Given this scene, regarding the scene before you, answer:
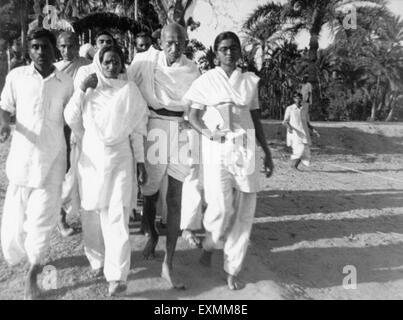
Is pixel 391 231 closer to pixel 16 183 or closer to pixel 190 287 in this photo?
pixel 190 287

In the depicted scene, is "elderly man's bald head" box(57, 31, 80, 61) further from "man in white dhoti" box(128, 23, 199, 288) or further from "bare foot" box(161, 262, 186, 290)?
"bare foot" box(161, 262, 186, 290)

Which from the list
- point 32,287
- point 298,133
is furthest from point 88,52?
point 298,133

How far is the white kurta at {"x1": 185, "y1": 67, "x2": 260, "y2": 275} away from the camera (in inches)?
132

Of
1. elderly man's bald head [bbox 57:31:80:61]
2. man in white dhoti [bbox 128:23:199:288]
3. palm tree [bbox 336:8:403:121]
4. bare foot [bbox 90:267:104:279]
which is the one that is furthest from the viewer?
palm tree [bbox 336:8:403:121]

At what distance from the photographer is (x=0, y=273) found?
3.50m

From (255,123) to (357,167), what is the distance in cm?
843

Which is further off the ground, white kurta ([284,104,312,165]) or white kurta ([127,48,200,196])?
white kurta ([127,48,200,196])

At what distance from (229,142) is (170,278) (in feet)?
3.85

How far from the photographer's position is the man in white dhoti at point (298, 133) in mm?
9742

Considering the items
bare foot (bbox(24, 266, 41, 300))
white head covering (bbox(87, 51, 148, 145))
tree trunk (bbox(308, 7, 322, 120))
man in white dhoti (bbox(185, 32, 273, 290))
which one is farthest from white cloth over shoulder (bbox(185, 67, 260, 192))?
tree trunk (bbox(308, 7, 322, 120))

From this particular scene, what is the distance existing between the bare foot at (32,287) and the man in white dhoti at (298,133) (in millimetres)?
7600

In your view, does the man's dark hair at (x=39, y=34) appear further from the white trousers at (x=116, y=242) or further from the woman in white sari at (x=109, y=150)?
the white trousers at (x=116, y=242)

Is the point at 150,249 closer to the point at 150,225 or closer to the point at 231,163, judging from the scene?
the point at 150,225
